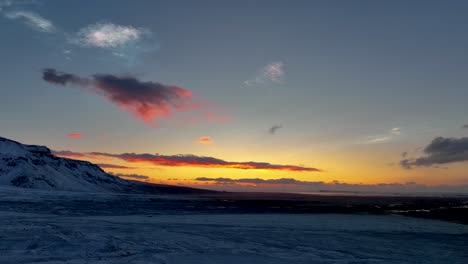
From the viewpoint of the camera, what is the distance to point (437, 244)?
27.6 m

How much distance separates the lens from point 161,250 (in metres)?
22.3

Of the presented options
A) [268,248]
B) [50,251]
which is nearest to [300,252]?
[268,248]

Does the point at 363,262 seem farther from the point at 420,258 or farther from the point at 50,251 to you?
the point at 50,251

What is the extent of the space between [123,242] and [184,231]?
308 inches

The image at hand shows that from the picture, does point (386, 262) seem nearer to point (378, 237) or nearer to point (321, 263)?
point (321, 263)

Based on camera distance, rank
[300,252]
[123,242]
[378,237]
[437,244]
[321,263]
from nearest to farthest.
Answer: [321,263]
[300,252]
[123,242]
[437,244]
[378,237]

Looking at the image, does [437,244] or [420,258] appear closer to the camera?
[420,258]

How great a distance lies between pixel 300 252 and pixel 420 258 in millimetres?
6604

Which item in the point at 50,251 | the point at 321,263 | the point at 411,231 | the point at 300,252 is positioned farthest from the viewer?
the point at 411,231

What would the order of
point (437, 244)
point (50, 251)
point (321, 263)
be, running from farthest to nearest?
point (437, 244)
point (50, 251)
point (321, 263)

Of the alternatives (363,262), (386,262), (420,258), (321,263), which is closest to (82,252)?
(321,263)

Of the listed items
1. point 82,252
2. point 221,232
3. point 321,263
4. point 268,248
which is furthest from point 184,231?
point 321,263

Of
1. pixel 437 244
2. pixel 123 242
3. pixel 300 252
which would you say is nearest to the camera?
pixel 300 252

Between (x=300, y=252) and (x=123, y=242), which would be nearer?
(x=300, y=252)
